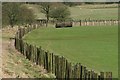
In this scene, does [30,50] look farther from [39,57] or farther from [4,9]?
[4,9]

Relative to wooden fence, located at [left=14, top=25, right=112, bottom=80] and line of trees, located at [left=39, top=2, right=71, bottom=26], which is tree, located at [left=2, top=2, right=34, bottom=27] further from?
wooden fence, located at [left=14, top=25, right=112, bottom=80]

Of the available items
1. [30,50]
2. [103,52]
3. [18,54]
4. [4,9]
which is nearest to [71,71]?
[30,50]

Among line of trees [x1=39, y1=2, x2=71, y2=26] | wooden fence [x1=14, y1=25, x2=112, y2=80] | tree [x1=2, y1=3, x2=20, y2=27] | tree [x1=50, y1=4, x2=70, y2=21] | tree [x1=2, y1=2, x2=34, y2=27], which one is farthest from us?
line of trees [x1=39, y1=2, x2=71, y2=26]

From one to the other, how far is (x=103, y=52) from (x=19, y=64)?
38.9 ft

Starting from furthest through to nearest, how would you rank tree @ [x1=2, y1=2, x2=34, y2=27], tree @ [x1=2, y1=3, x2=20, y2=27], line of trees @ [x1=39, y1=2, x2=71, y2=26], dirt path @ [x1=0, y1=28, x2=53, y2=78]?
line of trees @ [x1=39, y1=2, x2=71, y2=26] → tree @ [x1=2, y1=2, x2=34, y2=27] → tree @ [x1=2, y1=3, x2=20, y2=27] → dirt path @ [x1=0, y1=28, x2=53, y2=78]

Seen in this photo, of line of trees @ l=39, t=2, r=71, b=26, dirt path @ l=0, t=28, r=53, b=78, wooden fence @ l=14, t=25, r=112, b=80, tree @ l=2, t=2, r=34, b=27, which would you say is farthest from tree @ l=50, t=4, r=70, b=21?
dirt path @ l=0, t=28, r=53, b=78

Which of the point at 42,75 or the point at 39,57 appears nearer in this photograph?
the point at 42,75

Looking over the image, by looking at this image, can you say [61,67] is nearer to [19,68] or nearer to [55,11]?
[19,68]

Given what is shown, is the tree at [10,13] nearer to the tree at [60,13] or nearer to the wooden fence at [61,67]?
the tree at [60,13]

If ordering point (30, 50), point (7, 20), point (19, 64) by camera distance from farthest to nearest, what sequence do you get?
point (7, 20) → point (30, 50) → point (19, 64)

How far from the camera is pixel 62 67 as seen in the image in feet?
85.8

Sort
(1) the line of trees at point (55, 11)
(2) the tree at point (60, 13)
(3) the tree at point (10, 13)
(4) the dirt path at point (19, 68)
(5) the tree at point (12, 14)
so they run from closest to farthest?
(4) the dirt path at point (19, 68) → (3) the tree at point (10, 13) → (5) the tree at point (12, 14) → (2) the tree at point (60, 13) → (1) the line of trees at point (55, 11)

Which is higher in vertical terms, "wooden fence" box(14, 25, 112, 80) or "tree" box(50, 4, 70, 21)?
"tree" box(50, 4, 70, 21)

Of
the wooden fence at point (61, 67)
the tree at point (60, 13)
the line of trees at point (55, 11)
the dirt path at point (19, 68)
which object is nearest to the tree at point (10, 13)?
the line of trees at point (55, 11)
